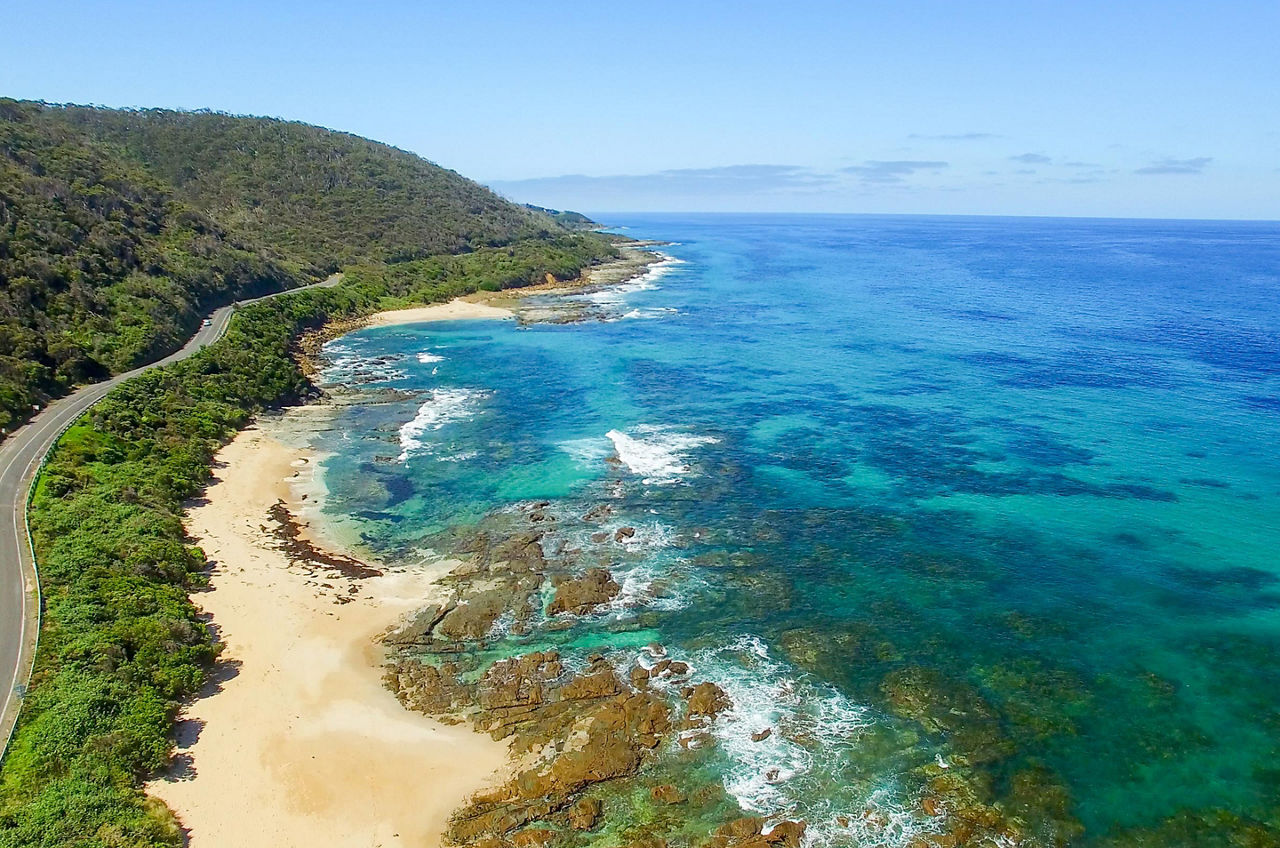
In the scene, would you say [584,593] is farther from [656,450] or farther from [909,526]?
[656,450]

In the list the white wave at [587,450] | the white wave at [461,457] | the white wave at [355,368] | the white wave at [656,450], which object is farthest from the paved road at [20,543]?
the white wave at [656,450]

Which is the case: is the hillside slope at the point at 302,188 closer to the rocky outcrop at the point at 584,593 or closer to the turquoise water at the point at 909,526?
the turquoise water at the point at 909,526

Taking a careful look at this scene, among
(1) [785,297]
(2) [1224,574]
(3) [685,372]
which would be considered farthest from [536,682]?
(1) [785,297]

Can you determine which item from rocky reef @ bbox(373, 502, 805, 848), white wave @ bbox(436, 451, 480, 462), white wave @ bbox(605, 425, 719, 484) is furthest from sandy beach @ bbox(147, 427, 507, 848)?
white wave @ bbox(605, 425, 719, 484)

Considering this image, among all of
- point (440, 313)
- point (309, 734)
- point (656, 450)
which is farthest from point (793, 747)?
point (440, 313)

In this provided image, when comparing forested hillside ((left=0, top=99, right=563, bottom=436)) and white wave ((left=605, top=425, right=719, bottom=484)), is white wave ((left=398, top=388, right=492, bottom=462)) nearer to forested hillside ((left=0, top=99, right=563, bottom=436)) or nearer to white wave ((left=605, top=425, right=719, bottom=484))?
white wave ((left=605, top=425, right=719, bottom=484))

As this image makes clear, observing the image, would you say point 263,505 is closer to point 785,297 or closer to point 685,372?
point 685,372
